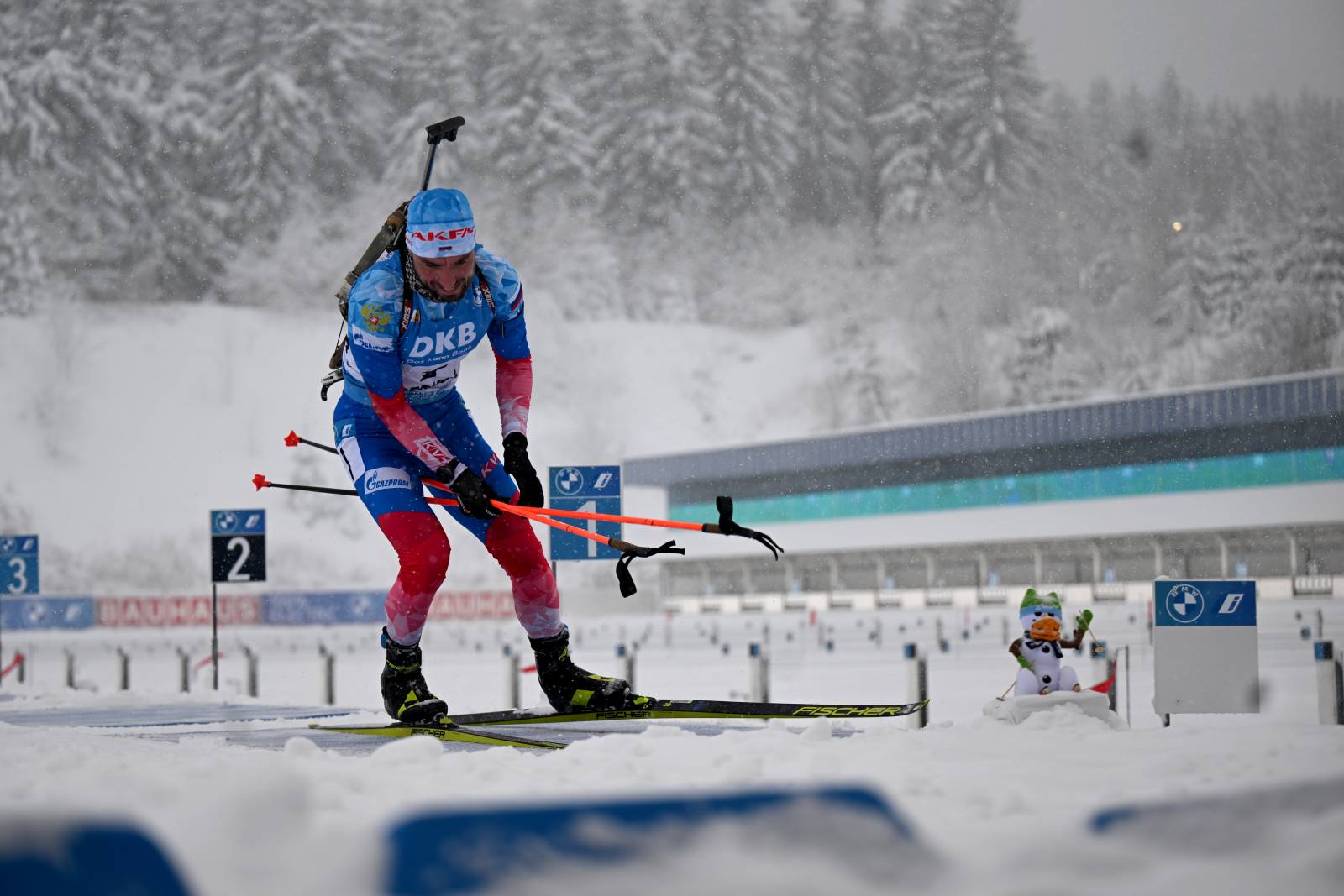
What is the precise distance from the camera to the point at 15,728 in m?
7.65

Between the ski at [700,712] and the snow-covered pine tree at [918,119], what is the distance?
331ft

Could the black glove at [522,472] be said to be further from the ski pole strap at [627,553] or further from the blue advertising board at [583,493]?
the blue advertising board at [583,493]

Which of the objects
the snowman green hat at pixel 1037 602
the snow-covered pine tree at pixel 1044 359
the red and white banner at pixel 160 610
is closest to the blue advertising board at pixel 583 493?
the snowman green hat at pixel 1037 602

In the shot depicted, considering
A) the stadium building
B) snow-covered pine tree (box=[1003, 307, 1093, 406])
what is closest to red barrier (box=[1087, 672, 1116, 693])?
the stadium building

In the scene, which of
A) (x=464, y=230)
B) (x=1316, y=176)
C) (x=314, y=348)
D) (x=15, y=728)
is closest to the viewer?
(x=464, y=230)

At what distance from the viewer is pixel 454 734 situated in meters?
7.27

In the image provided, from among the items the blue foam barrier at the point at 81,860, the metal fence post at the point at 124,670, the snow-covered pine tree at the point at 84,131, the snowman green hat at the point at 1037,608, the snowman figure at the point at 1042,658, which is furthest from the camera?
the snow-covered pine tree at the point at 84,131

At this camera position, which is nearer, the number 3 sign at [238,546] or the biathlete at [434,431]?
the biathlete at [434,431]

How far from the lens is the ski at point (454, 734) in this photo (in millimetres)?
6859

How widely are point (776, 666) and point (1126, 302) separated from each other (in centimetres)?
8128

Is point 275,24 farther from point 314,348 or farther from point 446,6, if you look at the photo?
point 314,348

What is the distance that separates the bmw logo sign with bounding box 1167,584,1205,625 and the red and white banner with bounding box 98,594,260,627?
4676cm

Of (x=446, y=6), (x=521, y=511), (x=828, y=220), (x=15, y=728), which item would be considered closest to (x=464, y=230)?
(x=521, y=511)

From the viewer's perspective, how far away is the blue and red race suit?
7.27 metres
